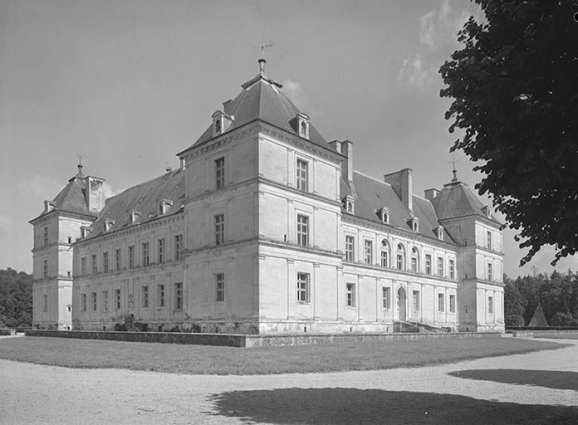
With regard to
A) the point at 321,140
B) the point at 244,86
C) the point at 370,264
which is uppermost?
the point at 244,86

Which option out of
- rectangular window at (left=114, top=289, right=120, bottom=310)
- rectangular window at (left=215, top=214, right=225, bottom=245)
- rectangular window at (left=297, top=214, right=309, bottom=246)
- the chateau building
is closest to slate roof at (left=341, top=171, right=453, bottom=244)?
the chateau building

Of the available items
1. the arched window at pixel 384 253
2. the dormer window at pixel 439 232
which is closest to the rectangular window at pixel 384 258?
the arched window at pixel 384 253

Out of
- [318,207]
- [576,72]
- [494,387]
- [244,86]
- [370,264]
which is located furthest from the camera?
[370,264]

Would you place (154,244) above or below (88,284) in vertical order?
above

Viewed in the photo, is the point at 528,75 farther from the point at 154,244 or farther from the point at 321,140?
the point at 154,244

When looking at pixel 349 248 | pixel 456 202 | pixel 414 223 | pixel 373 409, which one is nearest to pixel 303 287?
pixel 349 248

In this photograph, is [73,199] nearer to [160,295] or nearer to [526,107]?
Result: [160,295]

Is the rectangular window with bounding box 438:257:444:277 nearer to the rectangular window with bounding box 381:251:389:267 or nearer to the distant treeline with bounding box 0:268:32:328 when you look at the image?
the rectangular window with bounding box 381:251:389:267

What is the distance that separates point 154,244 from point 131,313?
564 centimetres

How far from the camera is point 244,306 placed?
2670 centimetres

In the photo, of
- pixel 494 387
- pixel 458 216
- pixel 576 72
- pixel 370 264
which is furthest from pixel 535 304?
pixel 576 72

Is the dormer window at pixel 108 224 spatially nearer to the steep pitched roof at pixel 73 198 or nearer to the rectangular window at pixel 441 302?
the steep pitched roof at pixel 73 198

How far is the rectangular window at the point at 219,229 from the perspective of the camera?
1139 inches

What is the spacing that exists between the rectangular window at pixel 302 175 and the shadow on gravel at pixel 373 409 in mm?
20190
